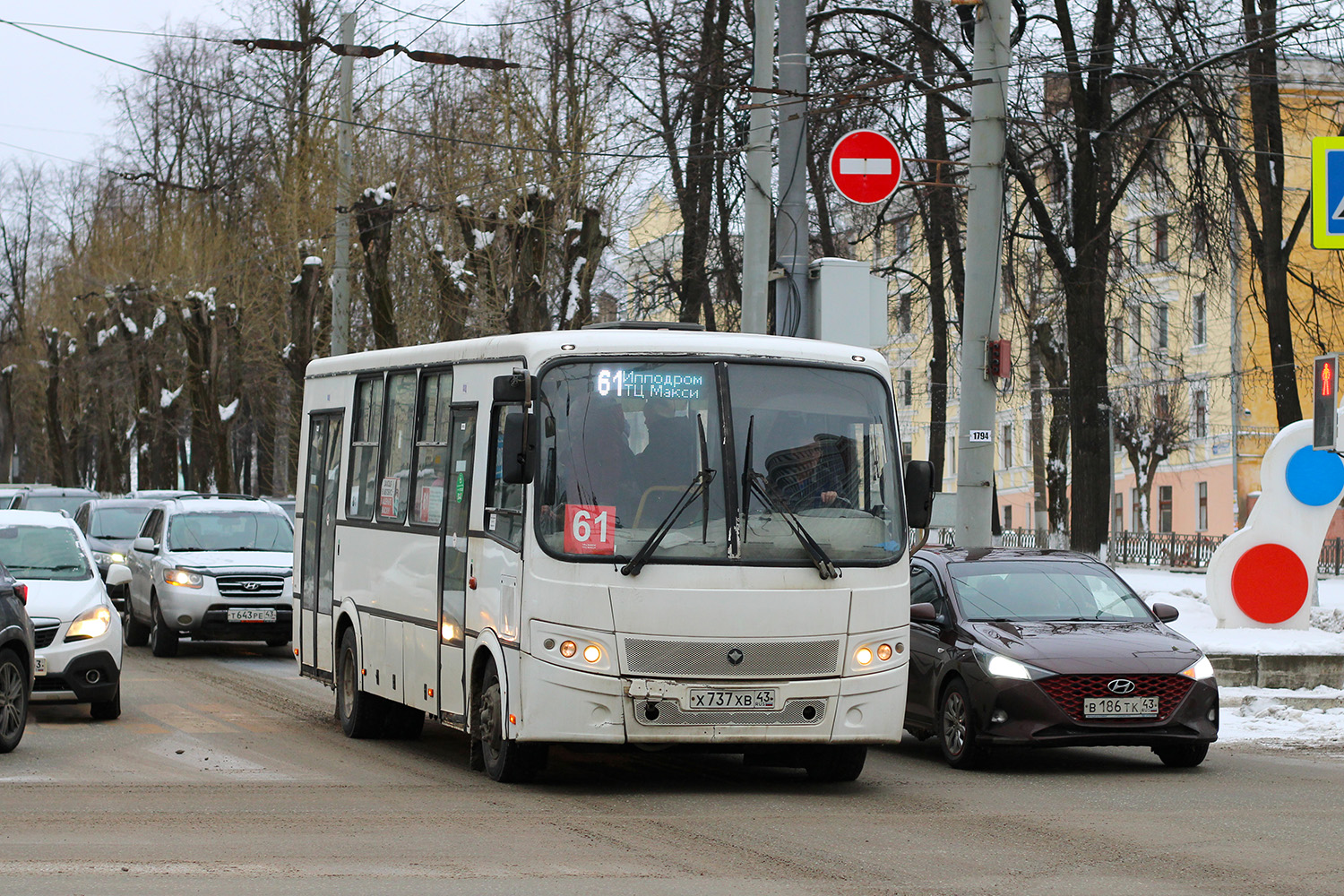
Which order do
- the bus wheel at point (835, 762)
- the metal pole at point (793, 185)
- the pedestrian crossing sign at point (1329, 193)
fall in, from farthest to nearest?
the metal pole at point (793, 185) < the pedestrian crossing sign at point (1329, 193) < the bus wheel at point (835, 762)

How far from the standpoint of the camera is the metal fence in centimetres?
4272

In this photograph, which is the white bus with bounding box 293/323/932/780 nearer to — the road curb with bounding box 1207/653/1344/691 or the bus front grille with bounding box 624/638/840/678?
the bus front grille with bounding box 624/638/840/678

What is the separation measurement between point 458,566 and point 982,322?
7.58 metres

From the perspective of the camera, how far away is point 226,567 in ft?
71.6

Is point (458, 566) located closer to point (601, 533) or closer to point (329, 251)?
point (601, 533)

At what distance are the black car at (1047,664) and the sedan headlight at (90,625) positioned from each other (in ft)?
19.8

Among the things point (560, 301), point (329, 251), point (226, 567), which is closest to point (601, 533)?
point (226, 567)

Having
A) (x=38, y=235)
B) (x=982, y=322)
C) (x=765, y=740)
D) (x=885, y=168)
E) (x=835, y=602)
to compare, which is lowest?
(x=765, y=740)

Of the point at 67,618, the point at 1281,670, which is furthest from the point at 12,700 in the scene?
the point at 1281,670

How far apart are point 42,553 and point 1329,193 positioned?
414 inches

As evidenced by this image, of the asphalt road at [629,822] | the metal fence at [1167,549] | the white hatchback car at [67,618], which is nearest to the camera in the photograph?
the asphalt road at [629,822]

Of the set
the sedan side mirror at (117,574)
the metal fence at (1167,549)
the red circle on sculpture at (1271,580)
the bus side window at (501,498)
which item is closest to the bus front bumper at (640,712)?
the bus side window at (501,498)

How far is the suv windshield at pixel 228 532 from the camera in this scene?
22859 millimetres

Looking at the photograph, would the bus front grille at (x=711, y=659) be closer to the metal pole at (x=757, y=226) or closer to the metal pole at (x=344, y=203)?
the metal pole at (x=757, y=226)
